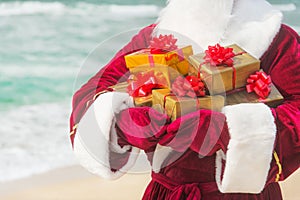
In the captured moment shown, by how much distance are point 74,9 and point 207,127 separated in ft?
16.8

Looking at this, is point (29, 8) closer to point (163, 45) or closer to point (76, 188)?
point (76, 188)

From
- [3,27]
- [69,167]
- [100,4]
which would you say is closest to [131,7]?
[100,4]

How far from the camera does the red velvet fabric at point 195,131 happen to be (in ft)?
2.73

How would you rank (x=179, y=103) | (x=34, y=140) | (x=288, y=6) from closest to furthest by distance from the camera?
(x=179, y=103) → (x=34, y=140) → (x=288, y=6)

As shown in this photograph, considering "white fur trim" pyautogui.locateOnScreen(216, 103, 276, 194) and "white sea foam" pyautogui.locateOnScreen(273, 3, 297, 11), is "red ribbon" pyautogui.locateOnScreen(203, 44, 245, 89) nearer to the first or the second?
"white fur trim" pyautogui.locateOnScreen(216, 103, 276, 194)

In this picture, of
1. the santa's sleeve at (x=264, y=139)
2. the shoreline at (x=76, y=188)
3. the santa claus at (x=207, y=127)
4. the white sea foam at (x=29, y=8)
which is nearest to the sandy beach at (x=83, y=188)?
the shoreline at (x=76, y=188)

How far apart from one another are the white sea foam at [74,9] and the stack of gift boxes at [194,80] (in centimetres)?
488

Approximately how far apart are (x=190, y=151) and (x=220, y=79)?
0.54 feet

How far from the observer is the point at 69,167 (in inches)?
89.9

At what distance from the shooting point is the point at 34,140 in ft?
9.66

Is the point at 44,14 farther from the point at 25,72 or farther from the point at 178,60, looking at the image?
the point at 178,60

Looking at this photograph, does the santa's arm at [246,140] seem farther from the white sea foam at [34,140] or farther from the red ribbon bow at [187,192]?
the white sea foam at [34,140]

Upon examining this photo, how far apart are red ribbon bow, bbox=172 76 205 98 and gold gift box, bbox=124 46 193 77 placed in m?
0.02

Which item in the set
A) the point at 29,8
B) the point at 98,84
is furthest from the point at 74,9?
the point at 98,84
